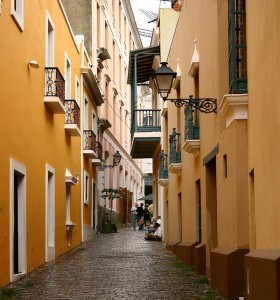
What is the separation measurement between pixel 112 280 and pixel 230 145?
395 cm

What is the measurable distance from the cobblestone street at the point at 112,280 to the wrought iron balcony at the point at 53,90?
11.9 ft

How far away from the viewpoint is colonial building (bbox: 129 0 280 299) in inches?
313

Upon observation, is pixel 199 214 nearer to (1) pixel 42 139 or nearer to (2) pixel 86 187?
(1) pixel 42 139

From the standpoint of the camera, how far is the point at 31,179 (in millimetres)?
15125

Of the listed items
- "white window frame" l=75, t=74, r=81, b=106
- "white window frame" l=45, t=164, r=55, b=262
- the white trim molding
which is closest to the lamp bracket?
the white trim molding

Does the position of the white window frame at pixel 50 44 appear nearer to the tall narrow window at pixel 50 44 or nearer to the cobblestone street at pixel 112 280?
the tall narrow window at pixel 50 44

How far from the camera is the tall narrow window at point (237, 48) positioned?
33.8 ft

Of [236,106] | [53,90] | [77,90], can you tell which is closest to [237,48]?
[236,106]

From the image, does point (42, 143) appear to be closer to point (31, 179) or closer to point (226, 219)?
point (31, 179)

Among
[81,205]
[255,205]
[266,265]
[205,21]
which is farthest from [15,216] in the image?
[81,205]

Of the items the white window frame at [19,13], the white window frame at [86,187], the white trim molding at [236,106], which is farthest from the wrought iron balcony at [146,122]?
the white trim molding at [236,106]

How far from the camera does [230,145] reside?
10.6m

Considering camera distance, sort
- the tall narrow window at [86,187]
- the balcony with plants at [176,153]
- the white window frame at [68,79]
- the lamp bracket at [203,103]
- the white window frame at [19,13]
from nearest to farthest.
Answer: the lamp bracket at [203,103]
the white window frame at [19,13]
the balcony with plants at [176,153]
the white window frame at [68,79]
the tall narrow window at [86,187]

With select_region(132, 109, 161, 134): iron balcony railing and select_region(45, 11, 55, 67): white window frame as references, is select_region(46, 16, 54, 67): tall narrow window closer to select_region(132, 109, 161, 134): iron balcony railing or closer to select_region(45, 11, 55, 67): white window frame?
select_region(45, 11, 55, 67): white window frame
